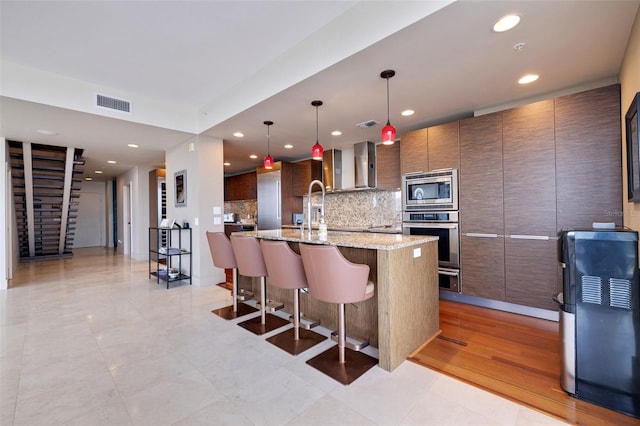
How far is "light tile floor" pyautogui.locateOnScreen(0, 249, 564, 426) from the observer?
5.35 ft

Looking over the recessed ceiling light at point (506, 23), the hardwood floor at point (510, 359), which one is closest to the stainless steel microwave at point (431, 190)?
the hardwood floor at point (510, 359)

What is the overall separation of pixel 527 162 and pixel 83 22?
4.56 meters

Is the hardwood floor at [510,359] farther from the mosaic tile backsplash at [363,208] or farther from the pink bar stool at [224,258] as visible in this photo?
the mosaic tile backsplash at [363,208]

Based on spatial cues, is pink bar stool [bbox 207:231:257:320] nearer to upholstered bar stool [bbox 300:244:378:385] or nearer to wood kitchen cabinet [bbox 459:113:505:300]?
upholstered bar stool [bbox 300:244:378:385]

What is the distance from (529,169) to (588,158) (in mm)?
478

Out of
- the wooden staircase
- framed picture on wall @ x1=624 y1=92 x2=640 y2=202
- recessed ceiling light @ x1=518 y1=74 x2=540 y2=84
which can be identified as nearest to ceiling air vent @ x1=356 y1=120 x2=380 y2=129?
recessed ceiling light @ x1=518 y1=74 x2=540 y2=84

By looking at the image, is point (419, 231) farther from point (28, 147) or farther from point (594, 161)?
point (28, 147)

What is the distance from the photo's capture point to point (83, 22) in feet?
7.86

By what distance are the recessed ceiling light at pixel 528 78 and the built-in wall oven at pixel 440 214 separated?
118 centimetres

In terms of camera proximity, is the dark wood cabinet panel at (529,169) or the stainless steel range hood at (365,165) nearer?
the dark wood cabinet panel at (529,169)

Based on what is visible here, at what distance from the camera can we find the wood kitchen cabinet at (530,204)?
A: 297cm

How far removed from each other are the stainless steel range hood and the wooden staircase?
5.74 metres

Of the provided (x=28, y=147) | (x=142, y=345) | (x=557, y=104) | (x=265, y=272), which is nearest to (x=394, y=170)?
(x=557, y=104)

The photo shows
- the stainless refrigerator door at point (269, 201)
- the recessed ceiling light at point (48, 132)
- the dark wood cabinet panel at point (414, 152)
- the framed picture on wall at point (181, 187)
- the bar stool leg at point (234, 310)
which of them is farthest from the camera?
the stainless refrigerator door at point (269, 201)
